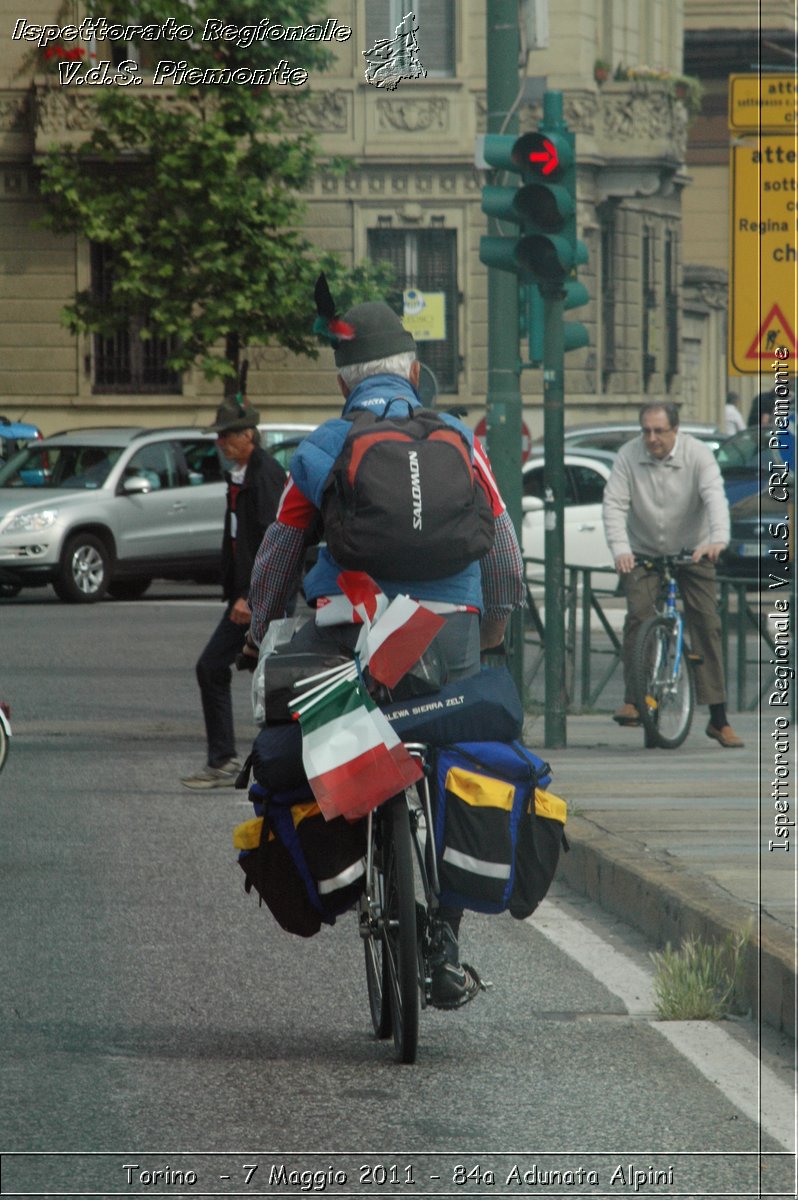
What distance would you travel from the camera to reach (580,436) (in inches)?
978

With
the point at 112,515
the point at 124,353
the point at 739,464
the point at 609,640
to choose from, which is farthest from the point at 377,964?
the point at 739,464

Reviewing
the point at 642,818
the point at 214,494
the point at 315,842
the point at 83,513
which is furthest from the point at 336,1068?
the point at 214,494

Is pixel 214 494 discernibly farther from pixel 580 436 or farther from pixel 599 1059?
pixel 599 1059

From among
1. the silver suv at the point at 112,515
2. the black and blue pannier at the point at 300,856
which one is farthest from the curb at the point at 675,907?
the silver suv at the point at 112,515

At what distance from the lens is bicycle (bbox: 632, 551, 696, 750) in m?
11.6

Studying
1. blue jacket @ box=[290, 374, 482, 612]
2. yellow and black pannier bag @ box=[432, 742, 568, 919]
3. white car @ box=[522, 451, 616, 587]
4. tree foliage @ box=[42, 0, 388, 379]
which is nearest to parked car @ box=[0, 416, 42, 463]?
tree foliage @ box=[42, 0, 388, 379]

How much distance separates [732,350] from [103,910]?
10.1 feet

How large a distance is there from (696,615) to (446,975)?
6506 mm

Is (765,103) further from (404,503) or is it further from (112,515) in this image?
(112,515)

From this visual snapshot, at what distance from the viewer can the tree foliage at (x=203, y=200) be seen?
27.2 feet

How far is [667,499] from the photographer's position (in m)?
11.7

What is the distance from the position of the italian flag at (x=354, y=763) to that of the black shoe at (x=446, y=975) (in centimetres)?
51

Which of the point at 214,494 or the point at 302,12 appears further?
the point at 214,494

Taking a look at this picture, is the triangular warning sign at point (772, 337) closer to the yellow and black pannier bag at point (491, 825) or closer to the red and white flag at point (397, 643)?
the yellow and black pannier bag at point (491, 825)
